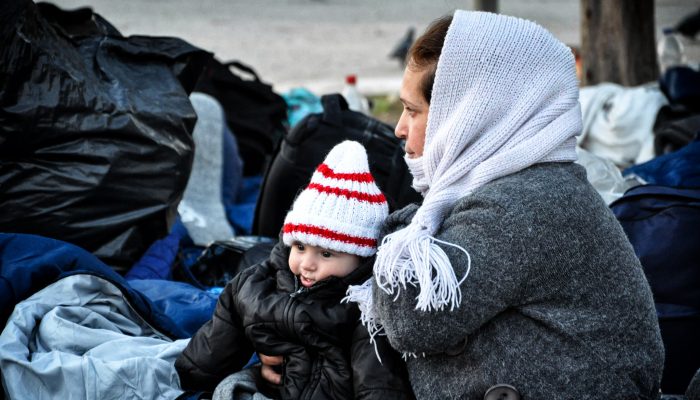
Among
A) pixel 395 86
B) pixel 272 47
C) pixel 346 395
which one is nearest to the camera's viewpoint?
pixel 346 395

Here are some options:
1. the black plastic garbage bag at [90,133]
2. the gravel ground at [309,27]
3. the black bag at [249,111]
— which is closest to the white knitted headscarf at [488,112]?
the black plastic garbage bag at [90,133]

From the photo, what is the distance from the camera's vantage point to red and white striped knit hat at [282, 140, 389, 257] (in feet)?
7.63

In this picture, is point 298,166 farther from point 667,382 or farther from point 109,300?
point 667,382

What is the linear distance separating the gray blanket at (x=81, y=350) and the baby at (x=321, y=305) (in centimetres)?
24

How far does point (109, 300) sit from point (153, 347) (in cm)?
24

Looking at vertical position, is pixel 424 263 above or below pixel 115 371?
above

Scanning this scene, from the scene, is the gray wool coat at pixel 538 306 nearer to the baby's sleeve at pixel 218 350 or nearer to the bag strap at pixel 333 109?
the baby's sleeve at pixel 218 350

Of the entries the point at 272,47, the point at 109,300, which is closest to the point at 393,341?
the point at 109,300

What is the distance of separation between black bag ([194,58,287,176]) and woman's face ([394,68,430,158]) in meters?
2.91

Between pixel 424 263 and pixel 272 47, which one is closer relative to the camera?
pixel 424 263

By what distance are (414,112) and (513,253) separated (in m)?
0.47

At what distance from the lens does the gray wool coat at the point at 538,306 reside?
1.98 metres

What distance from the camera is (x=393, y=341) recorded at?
2.05 meters

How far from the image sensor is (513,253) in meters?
1.98
